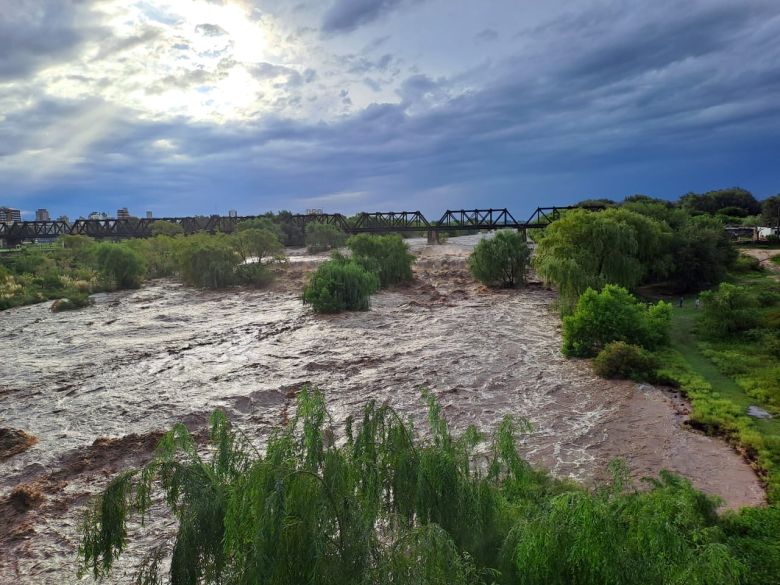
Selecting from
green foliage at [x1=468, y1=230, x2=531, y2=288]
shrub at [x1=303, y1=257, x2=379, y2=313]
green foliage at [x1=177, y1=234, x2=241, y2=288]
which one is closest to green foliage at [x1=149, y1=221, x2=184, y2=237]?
green foliage at [x1=177, y1=234, x2=241, y2=288]

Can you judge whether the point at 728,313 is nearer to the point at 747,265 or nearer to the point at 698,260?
the point at 698,260

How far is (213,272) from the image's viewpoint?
44688 millimetres

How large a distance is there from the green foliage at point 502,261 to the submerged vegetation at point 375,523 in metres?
33.5

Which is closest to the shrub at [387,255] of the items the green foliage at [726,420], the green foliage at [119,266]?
the green foliage at [119,266]

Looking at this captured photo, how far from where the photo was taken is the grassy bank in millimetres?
13219

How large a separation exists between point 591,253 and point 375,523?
29450 mm

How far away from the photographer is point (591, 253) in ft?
105

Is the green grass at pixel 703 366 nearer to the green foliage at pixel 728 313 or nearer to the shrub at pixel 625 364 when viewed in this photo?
the green foliage at pixel 728 313

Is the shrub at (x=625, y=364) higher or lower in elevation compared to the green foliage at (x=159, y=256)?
lower

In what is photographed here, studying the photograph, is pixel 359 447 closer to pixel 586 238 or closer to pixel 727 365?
pixel 727 365

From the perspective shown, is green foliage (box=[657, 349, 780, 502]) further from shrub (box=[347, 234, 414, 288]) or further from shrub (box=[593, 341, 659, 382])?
shrub (box=[347, 234, 414, 288])

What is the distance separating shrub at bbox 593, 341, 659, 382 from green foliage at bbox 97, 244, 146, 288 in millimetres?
40270

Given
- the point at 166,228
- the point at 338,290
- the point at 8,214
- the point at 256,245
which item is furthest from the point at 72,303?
the point at 8,214

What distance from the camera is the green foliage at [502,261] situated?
39.6 m
